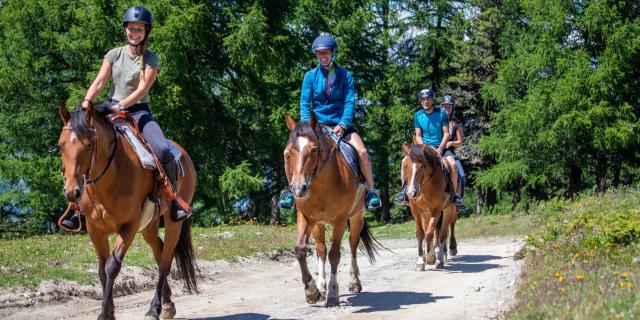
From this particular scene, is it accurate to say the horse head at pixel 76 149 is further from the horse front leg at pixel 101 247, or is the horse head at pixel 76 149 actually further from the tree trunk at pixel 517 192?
the tree trunk at pixel 517 192

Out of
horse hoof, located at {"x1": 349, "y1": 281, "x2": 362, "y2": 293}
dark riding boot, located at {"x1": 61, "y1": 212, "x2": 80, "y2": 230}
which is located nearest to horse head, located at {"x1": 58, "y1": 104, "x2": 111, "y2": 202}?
dark riding boot, located at {"x1": 61, "y1": 212, "x2": 80, "y2": 230}

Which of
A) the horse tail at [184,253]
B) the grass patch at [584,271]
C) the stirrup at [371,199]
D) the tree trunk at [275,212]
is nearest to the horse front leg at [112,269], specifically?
the horse tail at [184,253]

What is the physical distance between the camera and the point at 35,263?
11750mm

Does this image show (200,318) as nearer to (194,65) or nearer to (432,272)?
(432,272)

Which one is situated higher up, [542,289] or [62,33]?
[62,33]

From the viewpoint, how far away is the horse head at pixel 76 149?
6.83 m

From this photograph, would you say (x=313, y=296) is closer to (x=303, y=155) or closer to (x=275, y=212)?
(x=303, y=155)

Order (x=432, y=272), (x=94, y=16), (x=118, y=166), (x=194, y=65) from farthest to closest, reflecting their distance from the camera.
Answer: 1. (x=194, y=65)
2. (x=94, y=16)
3. (x=432, y=272)
4. (x=118, y=166)

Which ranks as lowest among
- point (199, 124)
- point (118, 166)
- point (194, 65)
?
point (118, 166)

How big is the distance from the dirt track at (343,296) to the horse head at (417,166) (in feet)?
5.03

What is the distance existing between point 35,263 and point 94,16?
65.5ft

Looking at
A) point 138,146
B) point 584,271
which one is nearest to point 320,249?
point 138,146

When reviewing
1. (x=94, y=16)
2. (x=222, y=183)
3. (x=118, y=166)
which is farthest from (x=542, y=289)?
(x=94, y=16)

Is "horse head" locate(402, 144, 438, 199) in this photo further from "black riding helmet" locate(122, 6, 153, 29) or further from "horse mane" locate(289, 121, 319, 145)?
"black riding helmet" locate(122, 6, 153, 29)
